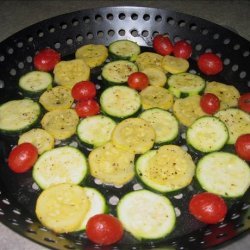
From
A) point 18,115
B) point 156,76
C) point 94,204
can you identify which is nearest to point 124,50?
point 156,76

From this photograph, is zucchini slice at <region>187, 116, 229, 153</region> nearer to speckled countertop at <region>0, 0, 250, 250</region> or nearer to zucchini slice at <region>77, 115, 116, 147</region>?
zucchini slice at <region>77, 115, 116, 147</region>

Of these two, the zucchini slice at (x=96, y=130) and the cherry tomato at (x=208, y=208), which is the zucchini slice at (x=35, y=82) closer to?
the zucchini slice at (x=96, y=130)

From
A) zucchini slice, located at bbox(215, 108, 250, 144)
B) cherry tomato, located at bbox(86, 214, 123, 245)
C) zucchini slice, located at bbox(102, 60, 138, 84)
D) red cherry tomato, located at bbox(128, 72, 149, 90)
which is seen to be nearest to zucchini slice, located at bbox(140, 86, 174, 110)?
red cherry tomato, located at bbox(128, 72, 149, 90)

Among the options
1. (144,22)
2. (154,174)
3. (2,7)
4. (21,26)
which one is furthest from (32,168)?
(2,7)

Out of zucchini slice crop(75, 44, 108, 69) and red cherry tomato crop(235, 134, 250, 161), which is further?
zucchini slice crop(75, 44, 108, 69)

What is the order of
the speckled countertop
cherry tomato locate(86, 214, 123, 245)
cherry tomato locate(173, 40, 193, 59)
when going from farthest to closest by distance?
the speckled countertop, cherry tomato locate(173, 40, 193, 59), cherry tomato locate(86, 214, 123, 245)

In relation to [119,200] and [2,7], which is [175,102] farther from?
[2,7]

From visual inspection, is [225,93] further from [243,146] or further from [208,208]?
[208,208]
